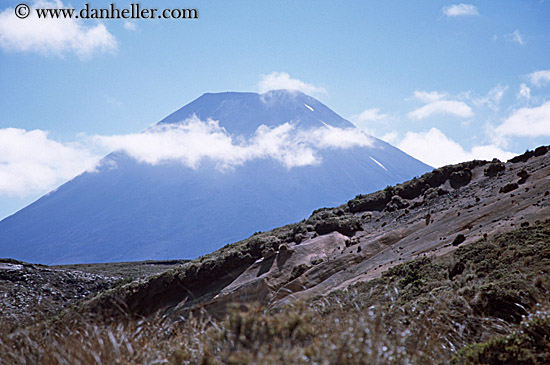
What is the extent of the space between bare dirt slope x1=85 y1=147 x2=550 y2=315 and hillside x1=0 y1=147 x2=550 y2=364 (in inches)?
3.3

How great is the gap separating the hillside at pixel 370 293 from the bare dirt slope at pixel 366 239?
85 mm

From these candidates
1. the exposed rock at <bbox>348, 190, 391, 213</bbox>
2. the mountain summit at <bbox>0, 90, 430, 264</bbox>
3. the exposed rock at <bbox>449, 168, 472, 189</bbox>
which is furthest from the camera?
the mountain summit at <bbox>0, 90, 430, 264</bbox>

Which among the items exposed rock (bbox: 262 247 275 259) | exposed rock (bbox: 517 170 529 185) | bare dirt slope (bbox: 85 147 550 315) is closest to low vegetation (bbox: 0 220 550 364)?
bare dirt slope (bbox: 85 147 550 315)

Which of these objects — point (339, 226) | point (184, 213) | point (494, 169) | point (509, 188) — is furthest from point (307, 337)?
point (184, 213)

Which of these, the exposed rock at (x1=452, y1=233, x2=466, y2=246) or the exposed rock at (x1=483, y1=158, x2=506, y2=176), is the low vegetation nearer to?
the exposed rock at (x1=452, y1=233, x2=466, y2=246)

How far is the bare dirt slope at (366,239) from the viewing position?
55.3ft

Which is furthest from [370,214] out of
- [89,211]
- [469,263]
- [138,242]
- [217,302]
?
[89,211]

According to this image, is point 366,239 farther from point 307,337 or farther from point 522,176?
→ point 307,337

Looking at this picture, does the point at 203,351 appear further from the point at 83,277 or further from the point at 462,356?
the point at 83,277

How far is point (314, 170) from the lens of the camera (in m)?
196

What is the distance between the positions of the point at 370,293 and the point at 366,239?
15.7 m

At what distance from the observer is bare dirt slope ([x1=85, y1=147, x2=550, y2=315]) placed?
1684 centimetres

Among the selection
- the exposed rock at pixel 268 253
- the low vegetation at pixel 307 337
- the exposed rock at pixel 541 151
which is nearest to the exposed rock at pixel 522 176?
the exposed rock at pixel 541 151

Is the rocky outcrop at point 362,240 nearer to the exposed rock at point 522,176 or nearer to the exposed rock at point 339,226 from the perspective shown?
the exposed rock at point 339,226
